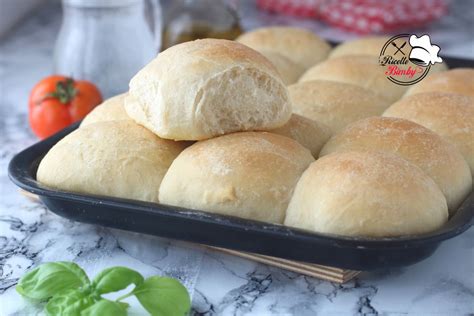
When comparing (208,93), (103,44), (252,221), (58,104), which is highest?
(208,93)

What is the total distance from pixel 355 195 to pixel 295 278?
242 mm

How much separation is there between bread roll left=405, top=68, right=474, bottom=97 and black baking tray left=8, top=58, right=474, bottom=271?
645mm

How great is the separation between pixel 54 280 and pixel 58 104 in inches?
45.3

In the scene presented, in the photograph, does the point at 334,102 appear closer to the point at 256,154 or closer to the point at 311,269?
the point at 256,154

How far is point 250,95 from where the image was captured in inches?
71.8

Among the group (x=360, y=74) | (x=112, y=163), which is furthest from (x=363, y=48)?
(x=112, y=163)

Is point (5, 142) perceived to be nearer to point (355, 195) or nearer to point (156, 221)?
point (156, 221)

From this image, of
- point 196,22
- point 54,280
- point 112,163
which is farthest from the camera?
point 196,22

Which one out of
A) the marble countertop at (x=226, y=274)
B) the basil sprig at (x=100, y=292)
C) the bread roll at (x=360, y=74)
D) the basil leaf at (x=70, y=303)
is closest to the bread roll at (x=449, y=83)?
the bread roll at (x=360, y=74)

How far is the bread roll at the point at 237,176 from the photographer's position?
1.69m

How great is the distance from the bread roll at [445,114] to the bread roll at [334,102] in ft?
0.25

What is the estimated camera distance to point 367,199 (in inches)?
63.0

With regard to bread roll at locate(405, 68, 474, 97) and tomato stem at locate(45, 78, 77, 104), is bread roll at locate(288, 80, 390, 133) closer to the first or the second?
bread roll at locate(405, 68, 474, 97)

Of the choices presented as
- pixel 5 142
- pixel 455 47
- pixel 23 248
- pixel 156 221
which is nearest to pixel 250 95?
pixel 156 221
